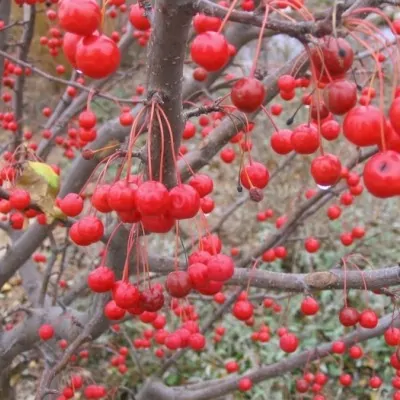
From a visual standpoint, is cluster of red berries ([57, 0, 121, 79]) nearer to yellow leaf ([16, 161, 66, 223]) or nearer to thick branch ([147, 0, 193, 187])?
thick branch ([147, 0, 193, 187])

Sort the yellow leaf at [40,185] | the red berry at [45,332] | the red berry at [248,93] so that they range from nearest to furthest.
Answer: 1. the red berry at [248,93]
2. the yellow leaf at [40,185]
3. the red berry at [45,332]

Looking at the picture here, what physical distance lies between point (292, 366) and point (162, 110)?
6.04 ft

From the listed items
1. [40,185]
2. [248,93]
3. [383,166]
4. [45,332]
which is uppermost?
[248,93]

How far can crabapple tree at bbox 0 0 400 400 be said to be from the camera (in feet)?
2.91

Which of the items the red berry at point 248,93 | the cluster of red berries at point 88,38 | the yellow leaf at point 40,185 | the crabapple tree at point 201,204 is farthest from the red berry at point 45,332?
the red berry at point 248,93

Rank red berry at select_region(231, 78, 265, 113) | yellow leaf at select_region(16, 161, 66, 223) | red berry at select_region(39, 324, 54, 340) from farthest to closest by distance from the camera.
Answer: red berry at select_region(39, 324, 54, 340) < yellow leaf at select_region(16, 161, 66, 223) < red berry at select_region(231, 78, 265, 113)

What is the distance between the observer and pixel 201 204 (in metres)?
1.65

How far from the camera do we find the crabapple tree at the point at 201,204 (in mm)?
887

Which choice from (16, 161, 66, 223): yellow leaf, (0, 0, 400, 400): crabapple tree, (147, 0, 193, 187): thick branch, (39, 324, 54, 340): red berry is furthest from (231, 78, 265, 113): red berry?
(39, 324, 54, 340): red berry

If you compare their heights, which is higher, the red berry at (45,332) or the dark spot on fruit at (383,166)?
the dark spot on fruit at (383,166)

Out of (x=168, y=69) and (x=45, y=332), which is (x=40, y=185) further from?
(x=168, y=69)

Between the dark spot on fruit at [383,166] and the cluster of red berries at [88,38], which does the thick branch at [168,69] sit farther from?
the dark spot on fruit at [383,166]

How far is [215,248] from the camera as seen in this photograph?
4.74 ft

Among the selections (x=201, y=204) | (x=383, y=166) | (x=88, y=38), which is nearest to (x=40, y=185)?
(x=201, y=204)
